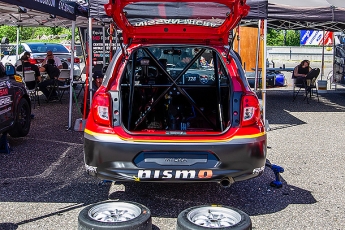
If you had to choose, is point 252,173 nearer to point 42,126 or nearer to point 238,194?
point 238,194

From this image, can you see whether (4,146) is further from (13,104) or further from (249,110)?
(249,110)

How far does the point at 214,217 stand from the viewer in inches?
161

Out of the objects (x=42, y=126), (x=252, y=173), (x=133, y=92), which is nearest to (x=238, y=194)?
(x=252, y=173)

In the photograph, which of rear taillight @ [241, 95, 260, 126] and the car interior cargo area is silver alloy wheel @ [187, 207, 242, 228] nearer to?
rear taillight @ [241, 95, 260, 126]

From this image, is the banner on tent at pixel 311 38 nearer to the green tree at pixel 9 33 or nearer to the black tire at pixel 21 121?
the green tree at pixel 9 33

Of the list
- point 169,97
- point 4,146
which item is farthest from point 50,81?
point 169,97

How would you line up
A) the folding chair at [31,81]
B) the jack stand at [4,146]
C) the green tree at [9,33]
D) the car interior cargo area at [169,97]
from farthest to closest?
the green tree at [9,33] → the folding chair at [31,81] → the jack stand at [4,146] → the car interior cargo area at [169,97]

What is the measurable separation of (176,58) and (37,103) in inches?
290

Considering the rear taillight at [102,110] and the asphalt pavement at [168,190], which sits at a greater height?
the rear taillight at [102,110]

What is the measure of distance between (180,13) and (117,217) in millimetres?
3058

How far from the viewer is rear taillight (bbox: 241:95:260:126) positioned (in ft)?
15.0

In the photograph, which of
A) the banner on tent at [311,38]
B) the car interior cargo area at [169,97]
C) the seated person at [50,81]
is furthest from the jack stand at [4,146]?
the banner on tent at [311,38]

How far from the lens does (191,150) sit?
4.37 metres

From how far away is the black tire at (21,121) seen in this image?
7.84 meters
